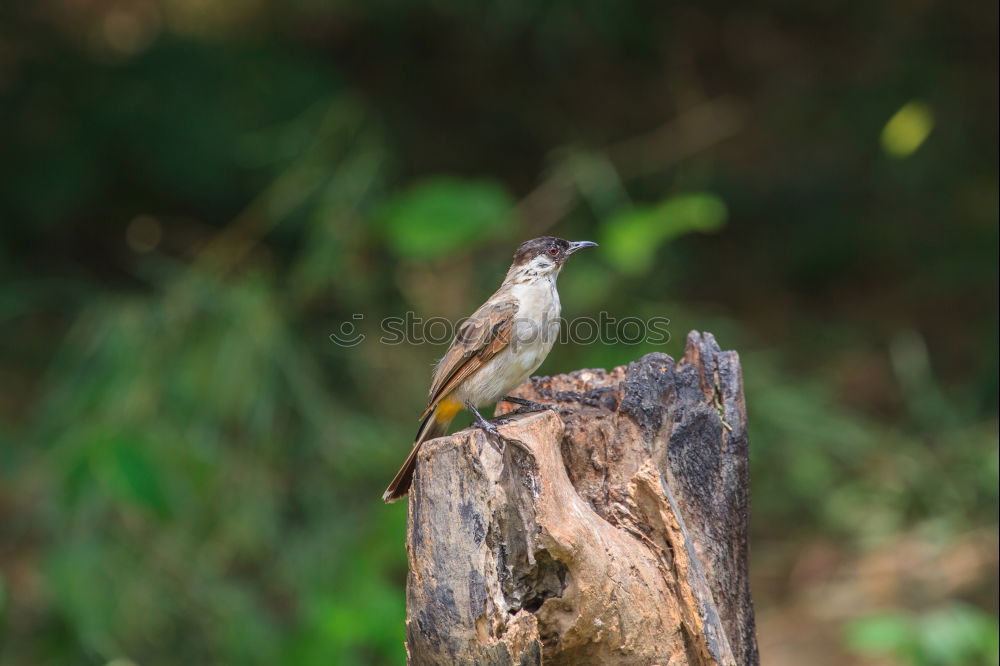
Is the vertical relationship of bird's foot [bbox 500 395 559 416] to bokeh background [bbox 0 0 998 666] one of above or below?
below

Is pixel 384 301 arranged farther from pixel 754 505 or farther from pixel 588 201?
pixel 754 505

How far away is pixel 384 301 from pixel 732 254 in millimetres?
3578

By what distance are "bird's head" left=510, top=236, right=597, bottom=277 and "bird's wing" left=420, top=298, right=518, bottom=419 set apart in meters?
0.53

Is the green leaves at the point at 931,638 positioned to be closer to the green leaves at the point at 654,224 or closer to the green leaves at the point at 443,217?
the green leaves at the point at 654,224

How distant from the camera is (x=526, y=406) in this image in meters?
4.26

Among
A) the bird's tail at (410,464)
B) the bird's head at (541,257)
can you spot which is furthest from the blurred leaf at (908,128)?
the bird's tail at (410,464)

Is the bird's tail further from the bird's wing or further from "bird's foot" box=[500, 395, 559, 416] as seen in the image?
"bird's foot" box=[500, 395, 559, 416]

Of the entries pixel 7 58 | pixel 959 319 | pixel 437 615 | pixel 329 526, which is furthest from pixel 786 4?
pixel 437 615

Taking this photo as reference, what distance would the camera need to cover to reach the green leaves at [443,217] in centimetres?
695

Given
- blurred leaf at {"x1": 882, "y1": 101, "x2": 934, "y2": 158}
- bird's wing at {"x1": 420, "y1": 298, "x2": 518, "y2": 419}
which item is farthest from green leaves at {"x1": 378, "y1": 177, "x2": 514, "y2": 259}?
blurred leaf at {"x1": 882, "y1": 101, "x2": 934, "y2": 158}

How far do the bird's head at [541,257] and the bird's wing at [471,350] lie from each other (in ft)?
1.73

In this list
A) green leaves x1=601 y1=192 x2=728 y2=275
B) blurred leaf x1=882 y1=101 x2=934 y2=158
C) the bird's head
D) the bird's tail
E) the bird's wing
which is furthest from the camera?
blurred leaf x1=882 y1=101 x2=934 y2=158

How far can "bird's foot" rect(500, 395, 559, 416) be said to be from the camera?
3754 millimetres

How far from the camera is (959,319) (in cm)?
948
